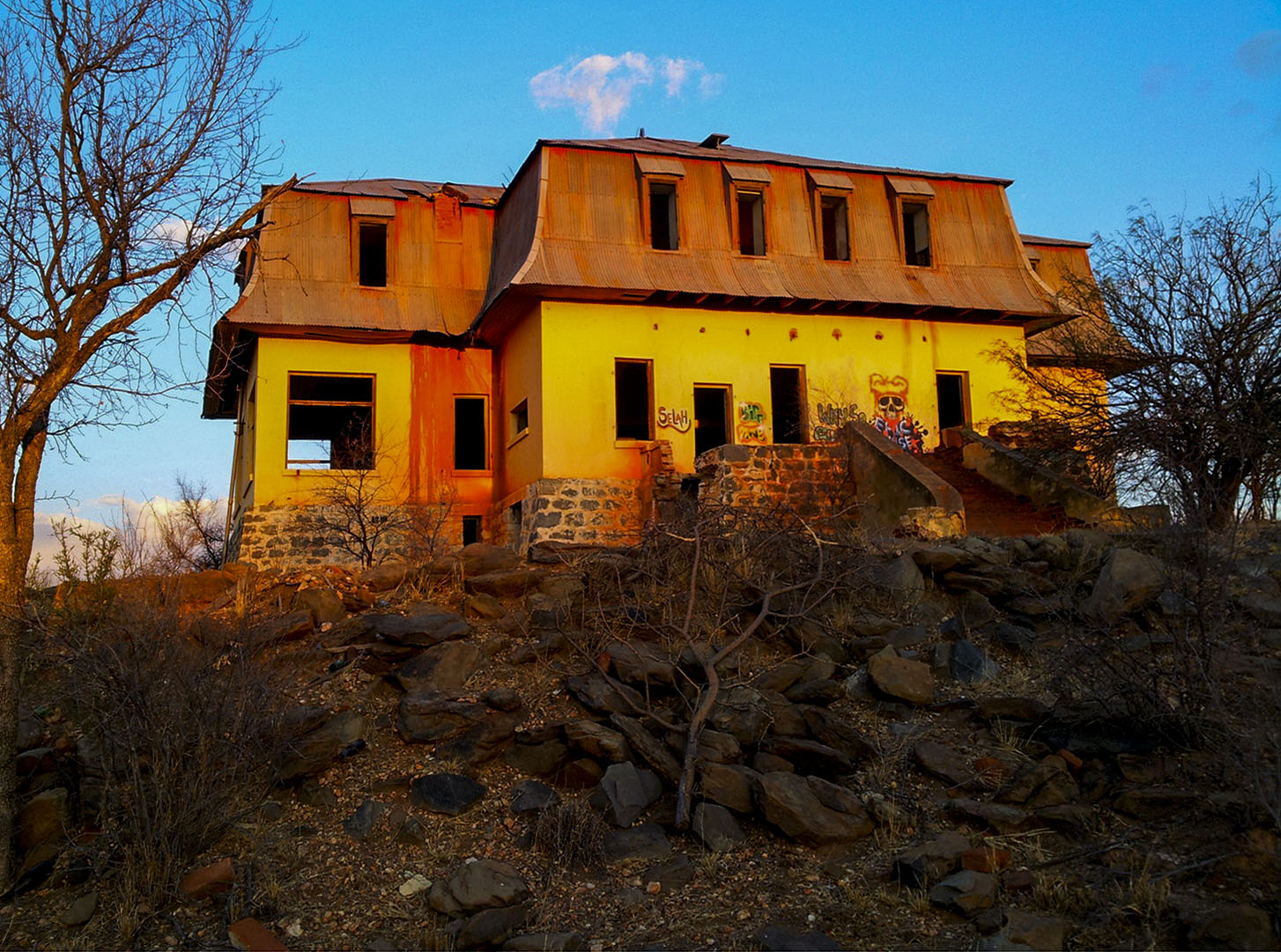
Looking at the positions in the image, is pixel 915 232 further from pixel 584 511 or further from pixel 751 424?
pixel 584 511

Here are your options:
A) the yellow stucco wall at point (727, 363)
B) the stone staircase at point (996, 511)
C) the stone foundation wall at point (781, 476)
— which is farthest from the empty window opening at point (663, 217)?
the stone staircase at point (996, 511)

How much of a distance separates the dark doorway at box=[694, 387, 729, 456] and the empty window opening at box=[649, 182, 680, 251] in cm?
273

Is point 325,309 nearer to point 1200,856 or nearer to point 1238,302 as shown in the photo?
point 1238,302

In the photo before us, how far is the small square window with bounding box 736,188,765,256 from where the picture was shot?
19.6m

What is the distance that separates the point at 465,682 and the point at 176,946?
11.0 feet

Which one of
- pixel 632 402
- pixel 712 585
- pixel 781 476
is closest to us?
pixel 712 585

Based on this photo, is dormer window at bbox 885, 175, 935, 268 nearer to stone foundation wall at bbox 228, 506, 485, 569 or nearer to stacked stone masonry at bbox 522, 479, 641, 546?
stacked stone masonry at bbox 522, 479, 641, 546

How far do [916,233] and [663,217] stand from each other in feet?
16.9

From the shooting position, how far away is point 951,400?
69.6 feet

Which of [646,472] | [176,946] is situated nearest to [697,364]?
[646,472]

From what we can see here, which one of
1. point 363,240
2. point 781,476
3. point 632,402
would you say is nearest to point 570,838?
point 781,476

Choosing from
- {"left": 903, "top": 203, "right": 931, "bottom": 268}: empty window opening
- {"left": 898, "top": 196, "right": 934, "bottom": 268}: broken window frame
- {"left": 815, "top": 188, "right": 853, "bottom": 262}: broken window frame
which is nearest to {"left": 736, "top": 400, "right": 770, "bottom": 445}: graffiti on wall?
{"left": 815, "top": 188, "right": 853, "bottom": 262}: broken window frame

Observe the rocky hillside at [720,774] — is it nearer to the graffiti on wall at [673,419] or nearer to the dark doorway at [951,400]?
the graffiti on wall at [673,419]

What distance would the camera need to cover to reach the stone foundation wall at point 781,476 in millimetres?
16578
